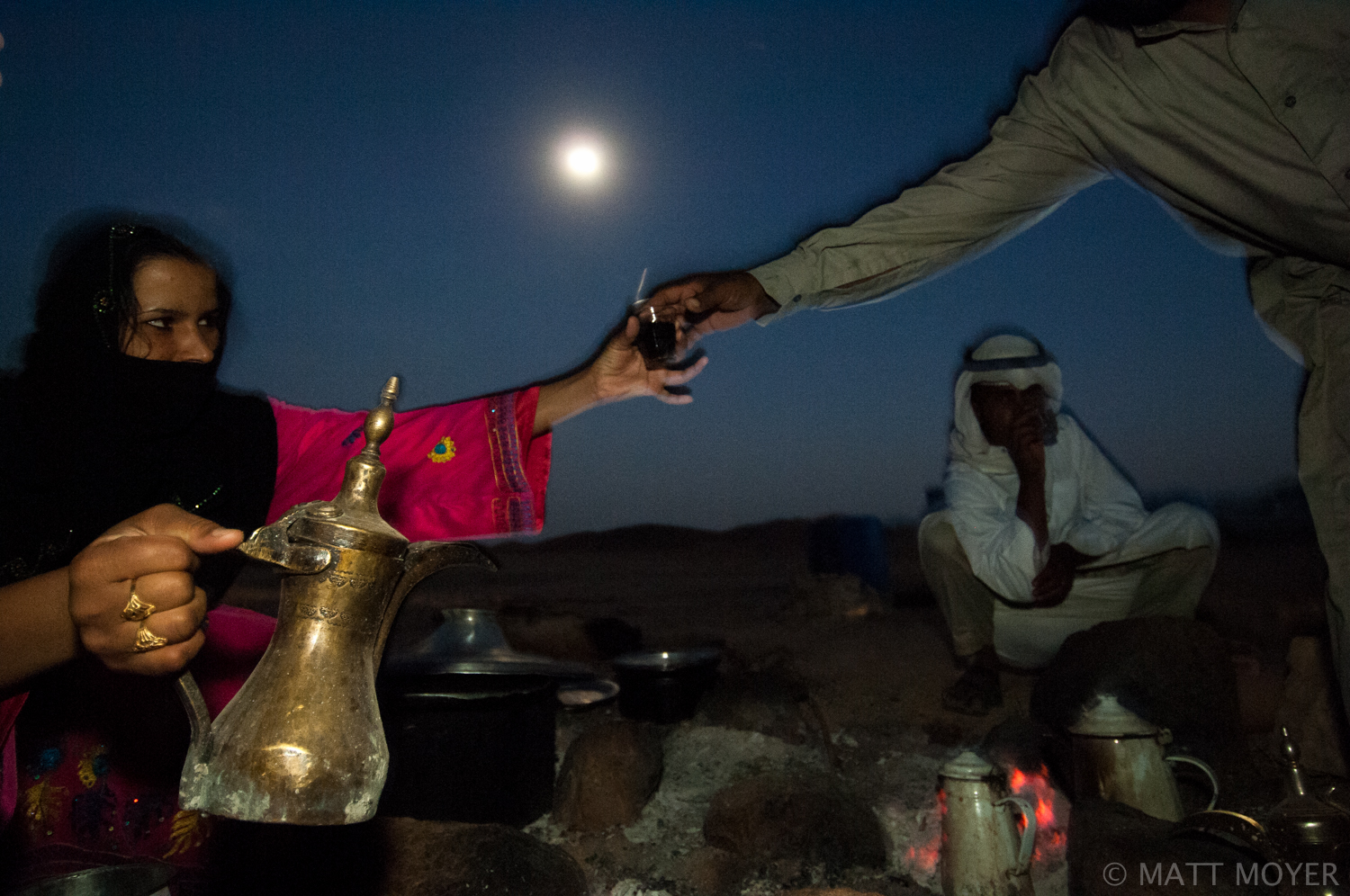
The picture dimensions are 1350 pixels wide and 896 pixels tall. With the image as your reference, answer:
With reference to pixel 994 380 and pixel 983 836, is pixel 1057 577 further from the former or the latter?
pixel 983 836

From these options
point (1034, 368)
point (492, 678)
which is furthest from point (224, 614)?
point (1034, 368)

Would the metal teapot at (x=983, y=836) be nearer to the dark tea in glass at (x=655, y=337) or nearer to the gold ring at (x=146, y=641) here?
the dark tea in glass at (x=655, y=337)

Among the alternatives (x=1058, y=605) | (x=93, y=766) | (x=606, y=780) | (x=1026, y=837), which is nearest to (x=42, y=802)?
(x=93, y=766)

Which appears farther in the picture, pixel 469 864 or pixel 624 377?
pixel 624 377

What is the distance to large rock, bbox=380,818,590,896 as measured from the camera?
5.16 feet

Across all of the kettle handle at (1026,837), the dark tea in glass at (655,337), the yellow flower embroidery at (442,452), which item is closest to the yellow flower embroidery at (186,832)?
the yellow flower embroidery at (442,452)

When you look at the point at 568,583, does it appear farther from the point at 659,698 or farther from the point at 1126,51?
the point at 1126,51

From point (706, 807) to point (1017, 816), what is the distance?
1.03 meters

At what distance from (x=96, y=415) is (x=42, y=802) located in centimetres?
87

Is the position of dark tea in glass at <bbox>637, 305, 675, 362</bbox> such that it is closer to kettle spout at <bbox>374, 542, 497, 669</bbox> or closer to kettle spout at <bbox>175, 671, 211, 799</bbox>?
kettle spout at <bbox>374, 542, 497, 669</bbox>

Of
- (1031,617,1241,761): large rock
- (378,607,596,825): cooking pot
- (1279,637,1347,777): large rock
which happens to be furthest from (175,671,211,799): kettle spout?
(1279,637,1347,777): large rock

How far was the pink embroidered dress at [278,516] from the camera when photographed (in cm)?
159

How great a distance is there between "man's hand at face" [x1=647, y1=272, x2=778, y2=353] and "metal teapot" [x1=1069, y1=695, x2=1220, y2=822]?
56.8 inches

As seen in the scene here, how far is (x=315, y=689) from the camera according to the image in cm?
83
